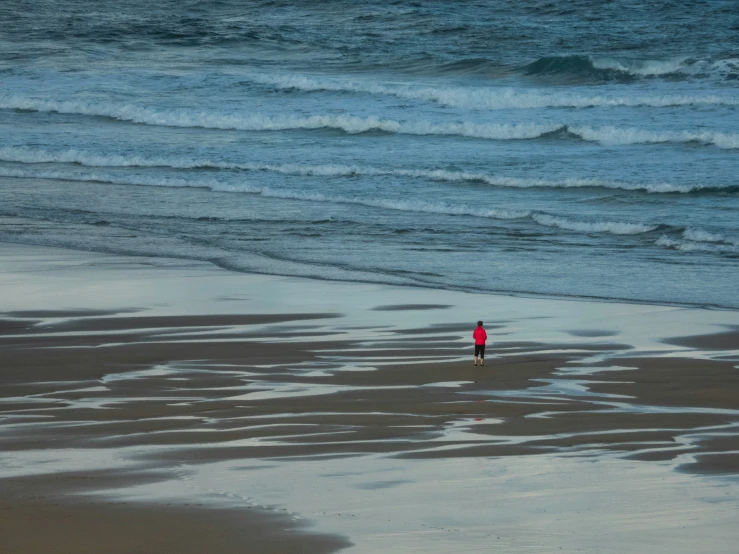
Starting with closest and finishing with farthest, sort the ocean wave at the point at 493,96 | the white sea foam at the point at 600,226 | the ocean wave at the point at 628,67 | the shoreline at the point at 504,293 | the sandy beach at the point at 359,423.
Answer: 1. the sandy beach at the point at 359,423
2. the shoreline at the point at 504,293
3. the white sea foam at the point at 600,226
4. the ocean wave at the point at 493,96
5. the ocean wave at the point at 628,67

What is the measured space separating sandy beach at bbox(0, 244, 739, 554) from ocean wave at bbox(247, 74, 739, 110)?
1697 centimetres

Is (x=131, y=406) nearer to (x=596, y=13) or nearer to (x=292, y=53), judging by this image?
(x=292, y=53)

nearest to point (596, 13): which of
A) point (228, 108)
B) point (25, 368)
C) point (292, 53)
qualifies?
point (292, 53)


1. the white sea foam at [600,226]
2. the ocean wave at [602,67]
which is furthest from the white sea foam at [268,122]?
the white sea foam at [600,226]

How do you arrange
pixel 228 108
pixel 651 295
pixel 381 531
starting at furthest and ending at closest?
pixel 228 108 < pixel 651 295 < pixel 381 531

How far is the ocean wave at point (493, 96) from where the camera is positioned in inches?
1063

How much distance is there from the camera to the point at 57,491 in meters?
5.61

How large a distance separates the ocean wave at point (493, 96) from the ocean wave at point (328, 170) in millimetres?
8096

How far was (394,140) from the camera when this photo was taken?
24500mm

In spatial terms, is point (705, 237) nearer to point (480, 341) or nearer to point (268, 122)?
point (480, 341)

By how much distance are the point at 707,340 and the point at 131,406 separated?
441 cm

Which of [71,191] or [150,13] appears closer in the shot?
[71,191]

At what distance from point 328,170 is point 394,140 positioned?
3.88 meters

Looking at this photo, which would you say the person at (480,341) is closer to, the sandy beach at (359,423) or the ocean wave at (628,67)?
the sandy beach at (359,423)
